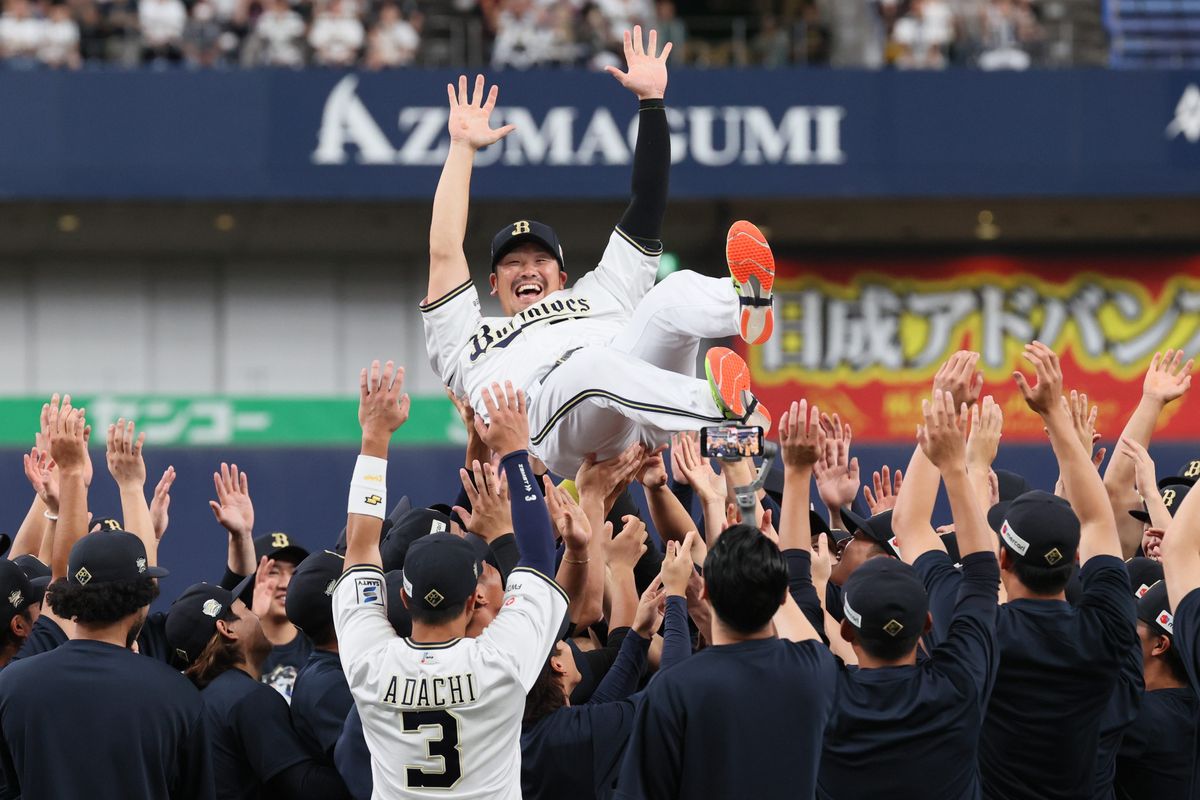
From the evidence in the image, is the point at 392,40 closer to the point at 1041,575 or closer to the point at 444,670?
the point at 1041,575

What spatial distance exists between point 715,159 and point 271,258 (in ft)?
18.4

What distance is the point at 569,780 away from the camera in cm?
460

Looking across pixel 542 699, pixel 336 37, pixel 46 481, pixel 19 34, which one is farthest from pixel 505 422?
pixel 19 34

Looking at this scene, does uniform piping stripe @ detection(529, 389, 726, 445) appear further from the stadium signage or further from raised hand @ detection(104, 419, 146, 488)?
the stadium signage

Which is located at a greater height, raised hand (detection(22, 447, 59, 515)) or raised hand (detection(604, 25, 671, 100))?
raised hand (detection(604, 25, 671, 100))

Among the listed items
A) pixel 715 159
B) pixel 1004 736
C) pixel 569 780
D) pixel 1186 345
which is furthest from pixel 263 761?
pixel 1186 345

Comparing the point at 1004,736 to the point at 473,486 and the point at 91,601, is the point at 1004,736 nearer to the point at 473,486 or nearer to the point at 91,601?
the point at 473,486

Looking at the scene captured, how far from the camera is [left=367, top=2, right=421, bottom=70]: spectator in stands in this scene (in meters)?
16.5

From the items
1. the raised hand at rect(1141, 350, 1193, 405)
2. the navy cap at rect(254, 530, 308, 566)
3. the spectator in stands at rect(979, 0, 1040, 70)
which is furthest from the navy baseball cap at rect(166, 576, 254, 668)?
the spectator in stands at rect(979, 0, 1040, 70)

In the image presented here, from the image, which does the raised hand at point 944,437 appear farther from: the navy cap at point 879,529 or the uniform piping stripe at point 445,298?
the uniform piping stripe at point 445,298

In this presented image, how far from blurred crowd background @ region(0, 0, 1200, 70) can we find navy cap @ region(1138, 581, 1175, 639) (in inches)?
470

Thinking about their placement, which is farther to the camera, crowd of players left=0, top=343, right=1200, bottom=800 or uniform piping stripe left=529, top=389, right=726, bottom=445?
uniform piping stripe left=529, top=389, right=726, bottom=445

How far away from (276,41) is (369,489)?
1286 centimetres

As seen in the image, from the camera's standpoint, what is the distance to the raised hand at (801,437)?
477cm
